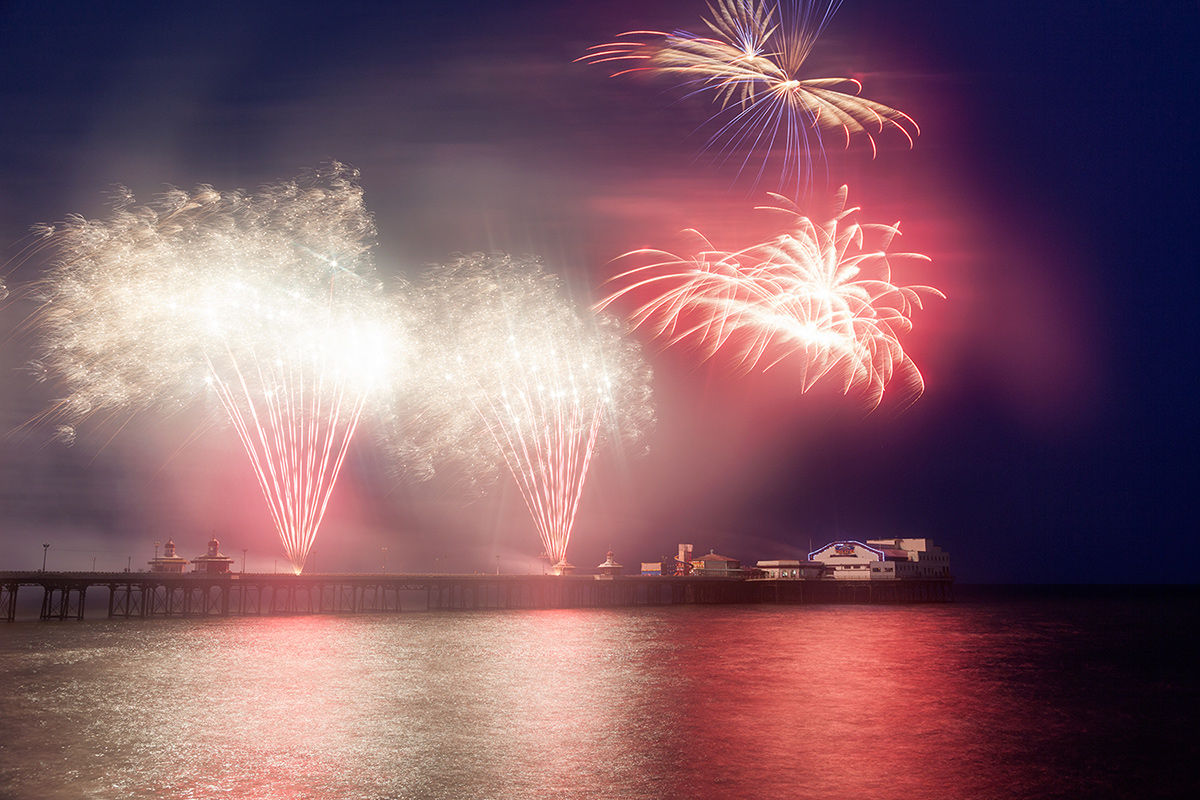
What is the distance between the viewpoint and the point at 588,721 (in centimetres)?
2616

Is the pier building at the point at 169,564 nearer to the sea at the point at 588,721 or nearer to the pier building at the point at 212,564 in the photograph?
the pier building at the point at 212,564

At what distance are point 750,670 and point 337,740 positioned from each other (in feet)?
69.9

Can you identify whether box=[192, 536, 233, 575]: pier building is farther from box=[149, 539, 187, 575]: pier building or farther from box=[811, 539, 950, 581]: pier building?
box=[811, 539, 950, 581]: pier building

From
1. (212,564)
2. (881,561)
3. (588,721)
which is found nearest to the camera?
(588,721)

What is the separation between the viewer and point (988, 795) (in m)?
19.2

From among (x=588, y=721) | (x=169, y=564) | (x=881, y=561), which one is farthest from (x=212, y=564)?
(x=881, y=561)

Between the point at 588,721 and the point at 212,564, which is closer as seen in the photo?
the point at 588,721

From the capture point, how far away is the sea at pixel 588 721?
19.4 meters

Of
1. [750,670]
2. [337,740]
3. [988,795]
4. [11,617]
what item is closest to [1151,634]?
[750,670]

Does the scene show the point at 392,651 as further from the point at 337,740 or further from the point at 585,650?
the point at 337,740

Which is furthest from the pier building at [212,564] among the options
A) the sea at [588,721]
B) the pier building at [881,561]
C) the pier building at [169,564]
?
the pier building at [881,561]

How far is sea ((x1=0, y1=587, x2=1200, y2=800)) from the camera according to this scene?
19.4 metres

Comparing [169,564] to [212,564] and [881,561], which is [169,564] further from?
[881,561]

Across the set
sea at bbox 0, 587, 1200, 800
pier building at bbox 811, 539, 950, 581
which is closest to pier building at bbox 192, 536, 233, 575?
sea at bbox 0, 587, 1200, 800
